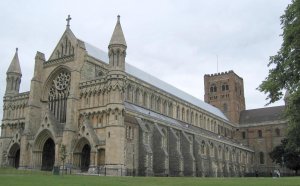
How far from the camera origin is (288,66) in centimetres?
2339

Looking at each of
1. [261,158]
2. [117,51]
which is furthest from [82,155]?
[261,158]

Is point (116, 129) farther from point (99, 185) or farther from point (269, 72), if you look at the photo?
point (269, 72)

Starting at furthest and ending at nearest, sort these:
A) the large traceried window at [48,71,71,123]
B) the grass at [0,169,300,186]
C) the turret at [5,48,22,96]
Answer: the turret at [5,48,22,96] < the large traceried window at [48,71,71,123] < the grass at [0,169,300,186]

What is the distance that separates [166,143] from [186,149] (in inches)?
210

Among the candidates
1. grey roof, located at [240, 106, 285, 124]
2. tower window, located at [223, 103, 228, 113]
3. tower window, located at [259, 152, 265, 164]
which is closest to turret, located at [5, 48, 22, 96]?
tower window, located at [223, 103, 228, 113]

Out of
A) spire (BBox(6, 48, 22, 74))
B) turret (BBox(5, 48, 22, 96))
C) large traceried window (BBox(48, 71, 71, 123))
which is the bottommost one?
large traceried window (BBox(48, 71, 71, 123))

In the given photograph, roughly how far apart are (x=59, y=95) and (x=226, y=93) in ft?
205

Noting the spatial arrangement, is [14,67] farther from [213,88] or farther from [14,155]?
[213,88]

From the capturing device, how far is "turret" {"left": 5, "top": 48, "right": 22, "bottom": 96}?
64688mm

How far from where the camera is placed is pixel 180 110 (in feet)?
256

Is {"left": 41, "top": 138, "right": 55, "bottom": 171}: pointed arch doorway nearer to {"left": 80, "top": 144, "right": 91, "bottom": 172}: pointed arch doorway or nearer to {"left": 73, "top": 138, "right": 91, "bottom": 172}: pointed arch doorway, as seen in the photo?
{"left": 73, "top": 138, "right": 91, "bottom": 172}: pointed arch doorway

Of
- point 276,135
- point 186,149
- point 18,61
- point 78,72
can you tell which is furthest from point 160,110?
point 276,135

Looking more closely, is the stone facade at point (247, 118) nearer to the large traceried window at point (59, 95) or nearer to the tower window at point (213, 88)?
the tower window at point (213, 88)

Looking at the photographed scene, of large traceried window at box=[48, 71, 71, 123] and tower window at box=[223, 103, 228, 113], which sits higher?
tower window at box=[223, 103, 228, 113]
